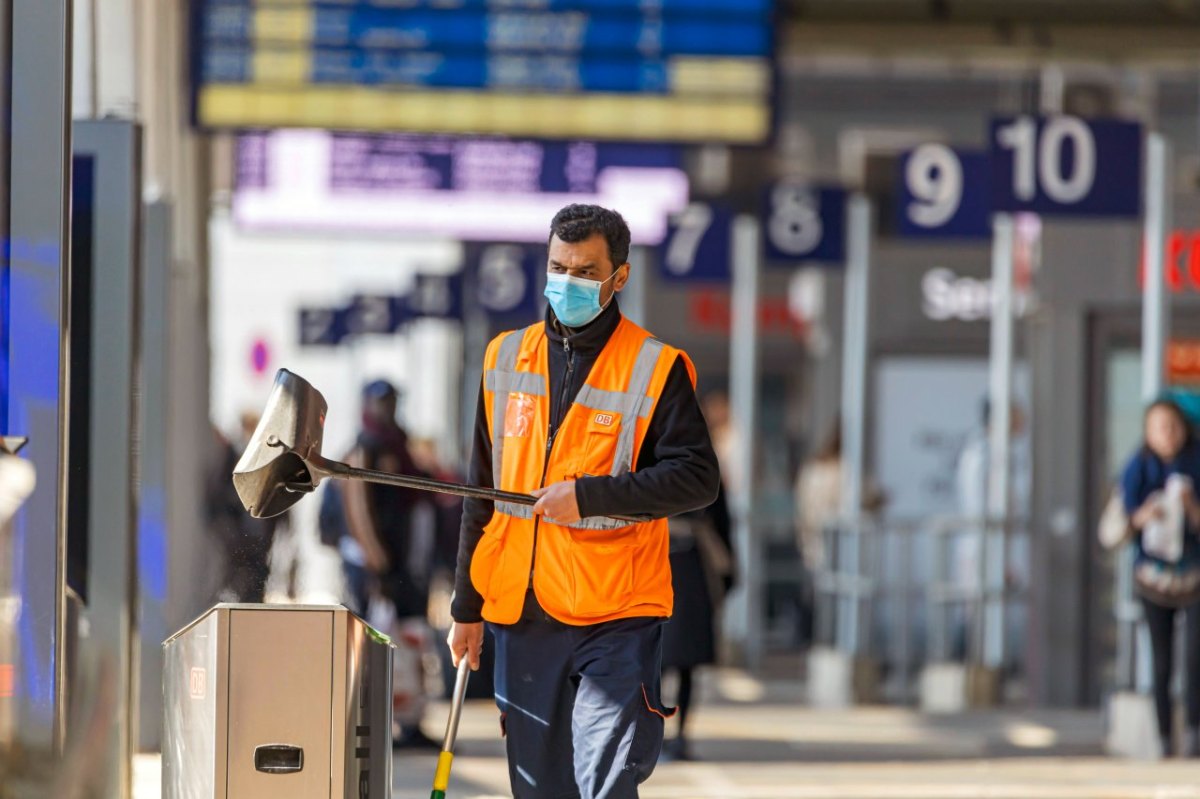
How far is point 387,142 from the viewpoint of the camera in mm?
14391

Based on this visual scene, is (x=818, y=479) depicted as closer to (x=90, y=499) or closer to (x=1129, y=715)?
(x=1129, y=715)

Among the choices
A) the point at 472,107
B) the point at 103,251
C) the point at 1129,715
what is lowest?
the point at 1129,715

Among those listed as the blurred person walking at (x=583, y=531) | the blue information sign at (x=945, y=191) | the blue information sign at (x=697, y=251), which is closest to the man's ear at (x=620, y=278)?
the blurred person walking at (x=583, y=531)

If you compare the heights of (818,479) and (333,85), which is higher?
(333,85)

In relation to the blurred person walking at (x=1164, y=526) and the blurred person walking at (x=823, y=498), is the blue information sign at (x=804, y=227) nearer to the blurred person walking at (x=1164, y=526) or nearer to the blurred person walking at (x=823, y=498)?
the blurred person walking at (x=823, y=498)

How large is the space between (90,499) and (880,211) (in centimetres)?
985

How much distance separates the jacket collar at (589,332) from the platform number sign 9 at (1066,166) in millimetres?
6509

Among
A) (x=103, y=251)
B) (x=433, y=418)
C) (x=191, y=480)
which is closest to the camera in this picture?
(x=103, y=251)

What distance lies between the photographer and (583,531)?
16.8 feet

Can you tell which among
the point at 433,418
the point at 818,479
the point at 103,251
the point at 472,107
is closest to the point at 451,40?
the point at 472,107

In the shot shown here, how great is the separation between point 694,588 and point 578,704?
18.5 feet

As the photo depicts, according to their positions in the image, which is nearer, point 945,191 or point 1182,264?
point 945,191

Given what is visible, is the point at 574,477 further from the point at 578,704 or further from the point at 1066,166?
the point at 1066,166

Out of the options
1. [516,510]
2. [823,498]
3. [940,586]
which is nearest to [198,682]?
[516,510]
